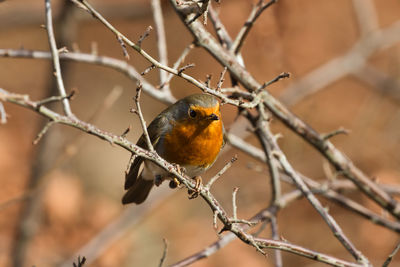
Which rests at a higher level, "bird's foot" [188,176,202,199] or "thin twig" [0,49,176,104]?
"thin twig" [0,49,176,104]

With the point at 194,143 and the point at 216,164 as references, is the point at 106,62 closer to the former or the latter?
the point at 194,143

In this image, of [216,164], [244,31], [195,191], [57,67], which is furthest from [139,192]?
[216,164]

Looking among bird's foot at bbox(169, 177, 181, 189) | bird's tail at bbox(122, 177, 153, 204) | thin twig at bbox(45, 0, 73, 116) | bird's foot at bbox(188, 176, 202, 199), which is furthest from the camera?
bird's tail at bbox(122, 177, 153, 204)

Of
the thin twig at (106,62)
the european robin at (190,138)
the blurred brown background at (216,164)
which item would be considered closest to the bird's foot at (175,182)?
the european robin at (190,138)

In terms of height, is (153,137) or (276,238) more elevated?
(153,137)

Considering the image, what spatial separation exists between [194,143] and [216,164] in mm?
5504

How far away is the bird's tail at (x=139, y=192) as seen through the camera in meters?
3.85

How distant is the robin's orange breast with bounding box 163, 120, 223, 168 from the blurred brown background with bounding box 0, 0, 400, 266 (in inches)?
152

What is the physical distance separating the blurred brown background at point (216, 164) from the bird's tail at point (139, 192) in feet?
11.2

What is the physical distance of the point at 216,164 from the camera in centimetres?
870

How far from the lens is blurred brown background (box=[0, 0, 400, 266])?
766cm

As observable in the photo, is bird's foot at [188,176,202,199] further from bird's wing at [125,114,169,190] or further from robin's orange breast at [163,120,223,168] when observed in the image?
bird's wing at [125,114,169,190]

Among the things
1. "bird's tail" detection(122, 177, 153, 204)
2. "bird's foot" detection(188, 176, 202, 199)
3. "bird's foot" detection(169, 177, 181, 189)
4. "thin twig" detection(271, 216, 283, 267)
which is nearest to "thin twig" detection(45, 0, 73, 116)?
"bird's foot" detection(188, 176, 202, 199)

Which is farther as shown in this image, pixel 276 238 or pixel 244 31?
pixel 244 31
